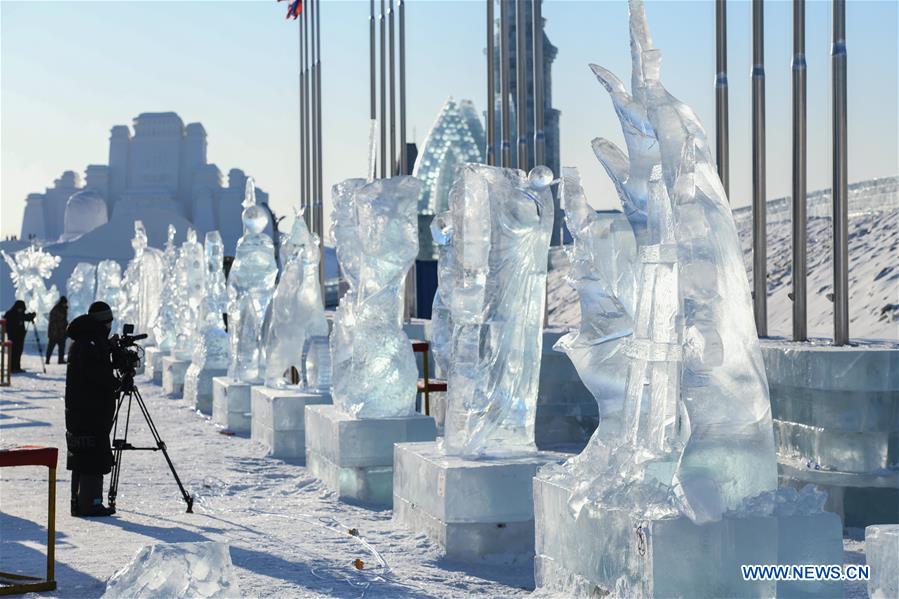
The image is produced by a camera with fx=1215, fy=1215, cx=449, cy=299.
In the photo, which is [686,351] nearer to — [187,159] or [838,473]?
[838,473]

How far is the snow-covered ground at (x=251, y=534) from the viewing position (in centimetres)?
614

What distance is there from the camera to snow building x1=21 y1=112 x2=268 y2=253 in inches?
2726

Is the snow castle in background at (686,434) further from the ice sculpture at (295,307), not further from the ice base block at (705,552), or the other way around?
the ice sculpture at (295,307)

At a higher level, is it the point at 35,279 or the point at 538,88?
the point at 538,88

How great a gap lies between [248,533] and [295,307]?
465 cm

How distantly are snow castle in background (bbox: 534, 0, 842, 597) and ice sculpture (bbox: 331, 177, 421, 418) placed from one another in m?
3.77

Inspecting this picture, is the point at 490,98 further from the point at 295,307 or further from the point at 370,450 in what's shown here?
the point at 370,450

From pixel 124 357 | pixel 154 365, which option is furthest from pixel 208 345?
pixel 124 357

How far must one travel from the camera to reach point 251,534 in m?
7.43

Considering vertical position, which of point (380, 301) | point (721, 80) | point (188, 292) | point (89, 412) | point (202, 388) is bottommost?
point (202, 388)

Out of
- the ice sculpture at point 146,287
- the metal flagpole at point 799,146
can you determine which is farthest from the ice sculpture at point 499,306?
the ice sculpture at point 146,287

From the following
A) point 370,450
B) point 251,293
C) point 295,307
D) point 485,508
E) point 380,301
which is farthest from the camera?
point 251,293

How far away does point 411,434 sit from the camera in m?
8.81

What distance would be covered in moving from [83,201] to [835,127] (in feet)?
214
